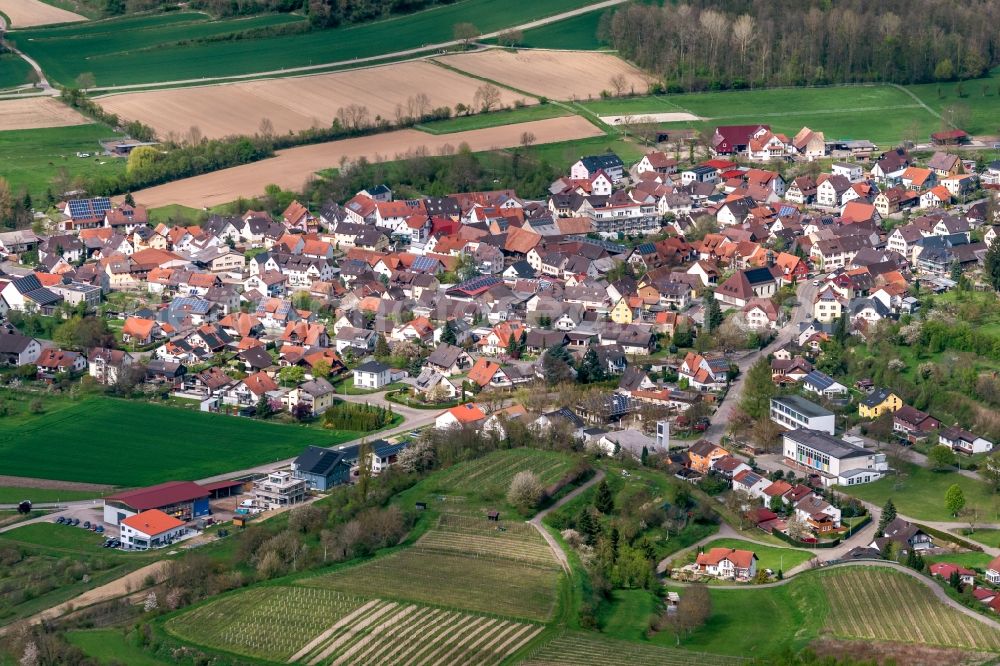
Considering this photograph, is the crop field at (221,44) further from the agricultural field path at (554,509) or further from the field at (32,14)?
the agricultural field path at (554,509)

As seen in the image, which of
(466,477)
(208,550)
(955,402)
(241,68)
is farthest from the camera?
(241,68)

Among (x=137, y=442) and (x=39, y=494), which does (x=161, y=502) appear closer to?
(x=39, y=494)

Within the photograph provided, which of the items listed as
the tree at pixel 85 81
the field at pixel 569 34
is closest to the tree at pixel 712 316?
the field at pixel 569 34

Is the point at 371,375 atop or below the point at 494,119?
below

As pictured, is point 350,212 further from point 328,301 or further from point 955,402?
point 955,402

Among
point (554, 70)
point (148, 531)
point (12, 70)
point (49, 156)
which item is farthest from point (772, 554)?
point (12, 70)

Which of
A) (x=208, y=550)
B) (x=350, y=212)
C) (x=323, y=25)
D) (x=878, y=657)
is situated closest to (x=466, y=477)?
(x=208, y=550)
